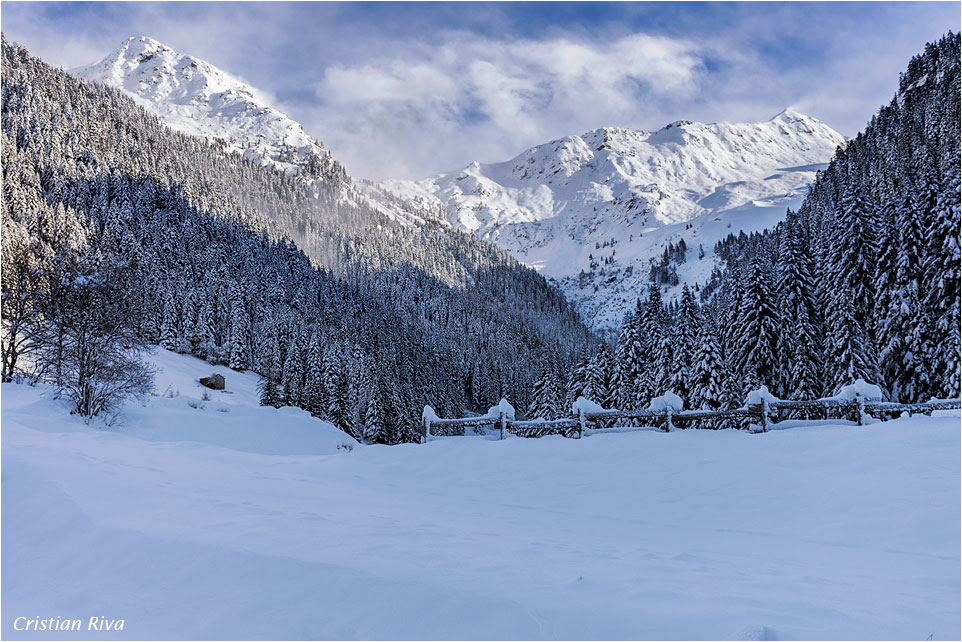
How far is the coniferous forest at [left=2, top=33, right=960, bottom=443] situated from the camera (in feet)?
80.6

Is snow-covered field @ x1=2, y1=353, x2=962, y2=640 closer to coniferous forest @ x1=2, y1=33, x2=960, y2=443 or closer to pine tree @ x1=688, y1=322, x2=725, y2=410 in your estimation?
coniferous forest @ x1=2, y1=33, x2=960, y2=443

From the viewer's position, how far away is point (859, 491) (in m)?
8.47

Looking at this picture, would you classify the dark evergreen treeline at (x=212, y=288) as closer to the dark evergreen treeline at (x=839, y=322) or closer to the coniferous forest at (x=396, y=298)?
the coniferous forest at (x=396, y=298)

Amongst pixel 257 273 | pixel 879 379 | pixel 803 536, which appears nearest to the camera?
pixel 803 536

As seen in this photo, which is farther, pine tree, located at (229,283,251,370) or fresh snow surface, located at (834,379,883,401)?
pine tree, located at (229,283,251,370)

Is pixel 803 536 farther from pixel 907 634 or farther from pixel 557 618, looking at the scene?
pixel 557 618

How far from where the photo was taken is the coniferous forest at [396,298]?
24.6m

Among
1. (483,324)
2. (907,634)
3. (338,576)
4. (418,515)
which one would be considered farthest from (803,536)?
(483,324)

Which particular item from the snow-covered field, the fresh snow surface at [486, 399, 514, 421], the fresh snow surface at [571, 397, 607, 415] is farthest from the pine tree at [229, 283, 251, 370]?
the fresh snow surface at [571, 397, 607, 415]

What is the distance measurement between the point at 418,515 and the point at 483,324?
151 m

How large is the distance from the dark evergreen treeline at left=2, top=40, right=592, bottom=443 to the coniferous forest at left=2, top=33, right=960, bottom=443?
43 cm

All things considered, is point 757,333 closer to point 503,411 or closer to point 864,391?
point 864,391

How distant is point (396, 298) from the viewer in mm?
160750

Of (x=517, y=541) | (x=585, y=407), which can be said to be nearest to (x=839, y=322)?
(x=585, y=407)
